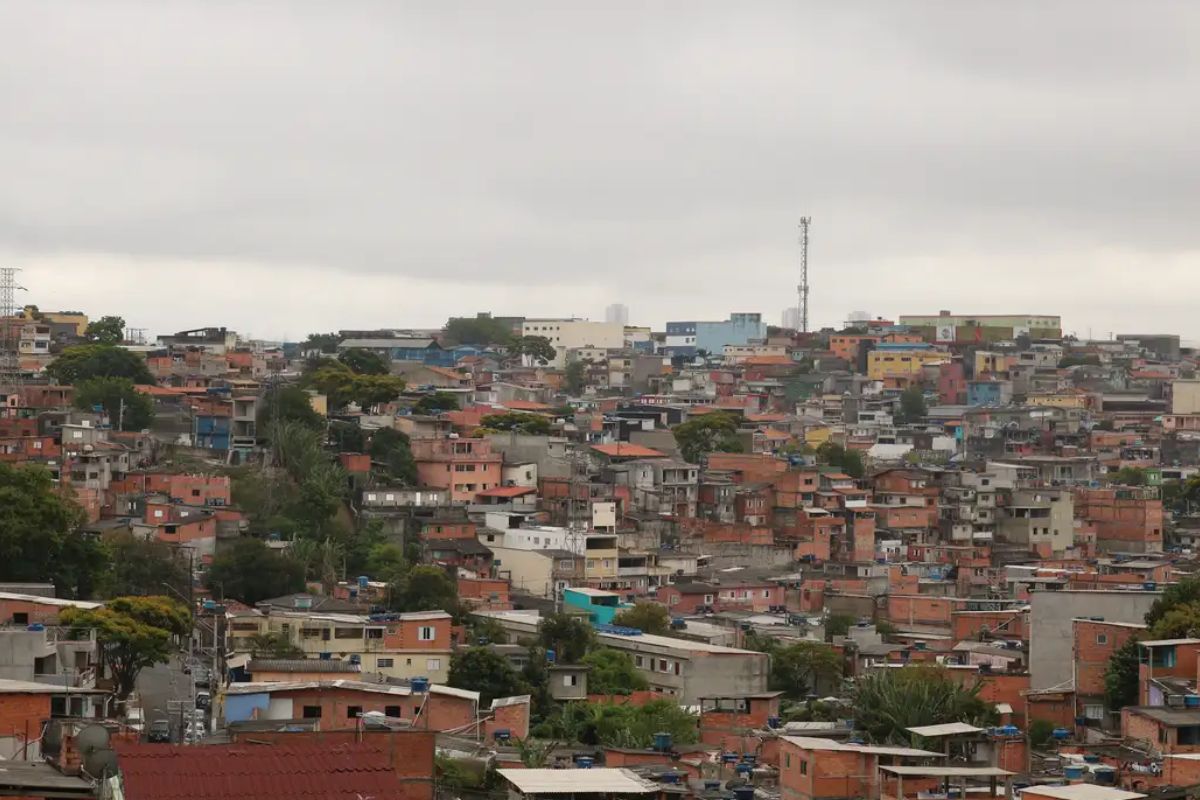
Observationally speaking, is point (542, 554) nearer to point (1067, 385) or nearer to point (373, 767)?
point (373, 767)

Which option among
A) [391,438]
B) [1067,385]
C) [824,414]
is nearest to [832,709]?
[391,438]

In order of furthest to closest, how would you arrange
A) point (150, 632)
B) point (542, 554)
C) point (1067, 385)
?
point (1067, 385) → point (542, 554) → point (150, 632)

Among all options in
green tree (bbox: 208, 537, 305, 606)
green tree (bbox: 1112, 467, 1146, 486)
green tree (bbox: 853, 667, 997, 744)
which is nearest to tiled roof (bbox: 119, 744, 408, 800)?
green tree (bbox: 853, 667, 997, 744)

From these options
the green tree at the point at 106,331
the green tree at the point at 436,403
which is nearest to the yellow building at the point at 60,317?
the green tree at the point at 106,331

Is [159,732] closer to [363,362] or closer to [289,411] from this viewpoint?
[289,411]

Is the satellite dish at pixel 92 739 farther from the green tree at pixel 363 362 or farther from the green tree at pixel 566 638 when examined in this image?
the green tree at pixel 363 362

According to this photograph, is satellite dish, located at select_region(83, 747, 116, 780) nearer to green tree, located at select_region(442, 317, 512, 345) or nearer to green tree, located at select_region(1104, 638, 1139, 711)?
green tree, located at select_region(1104, 638, 1139, 711)

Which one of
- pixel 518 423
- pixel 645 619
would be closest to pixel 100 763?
pixel 645 619
